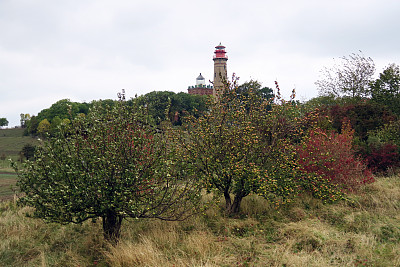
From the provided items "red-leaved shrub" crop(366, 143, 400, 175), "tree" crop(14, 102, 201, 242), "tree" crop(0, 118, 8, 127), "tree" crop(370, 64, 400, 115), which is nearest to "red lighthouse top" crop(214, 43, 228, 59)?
"tree" crop(370, 64, 400, 115)

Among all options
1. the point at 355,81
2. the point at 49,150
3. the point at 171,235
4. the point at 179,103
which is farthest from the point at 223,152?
the point at 179,103

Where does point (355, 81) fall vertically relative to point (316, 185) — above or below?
above

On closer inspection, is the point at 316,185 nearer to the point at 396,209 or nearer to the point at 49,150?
the point at 396,209

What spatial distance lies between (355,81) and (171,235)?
2921 centimetres

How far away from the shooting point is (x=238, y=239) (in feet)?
27.9

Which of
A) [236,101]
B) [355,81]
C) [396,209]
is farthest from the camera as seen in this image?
[355,81]

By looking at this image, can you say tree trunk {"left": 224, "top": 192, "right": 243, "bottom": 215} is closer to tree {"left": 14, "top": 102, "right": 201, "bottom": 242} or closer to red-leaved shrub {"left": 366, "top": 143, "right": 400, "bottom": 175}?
tree {"left": 14, "top": 102, "right": 201, "bottom": 242}

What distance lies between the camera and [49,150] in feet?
24.0

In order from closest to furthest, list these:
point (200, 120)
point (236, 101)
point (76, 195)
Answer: point (76, 195), point (200, 120), point (236, 101)

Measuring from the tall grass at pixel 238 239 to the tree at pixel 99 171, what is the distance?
1.18m

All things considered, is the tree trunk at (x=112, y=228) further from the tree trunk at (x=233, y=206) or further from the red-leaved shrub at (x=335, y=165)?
the red-leaved shrub at (x=335, y=165)

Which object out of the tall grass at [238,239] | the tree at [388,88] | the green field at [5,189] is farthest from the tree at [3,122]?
the tree at [388,88]

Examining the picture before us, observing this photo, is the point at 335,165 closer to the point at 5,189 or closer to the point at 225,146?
the point at 225,146

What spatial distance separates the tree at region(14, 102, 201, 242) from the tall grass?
1182 millimetres
